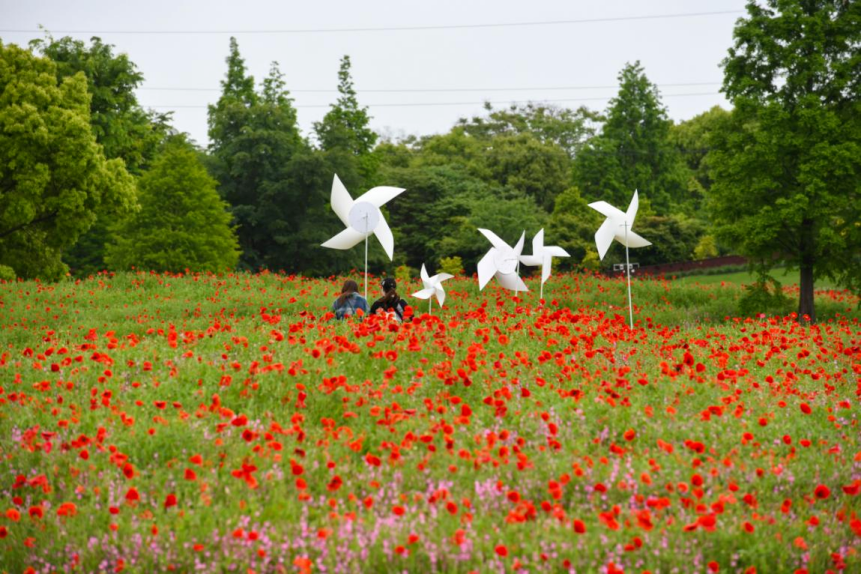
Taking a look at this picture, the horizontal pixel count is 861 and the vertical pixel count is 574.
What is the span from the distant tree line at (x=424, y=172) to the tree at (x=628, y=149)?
5.4 inches

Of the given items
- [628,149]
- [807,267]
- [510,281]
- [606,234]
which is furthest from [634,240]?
[628,149]

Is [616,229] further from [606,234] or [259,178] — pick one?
[259,178]

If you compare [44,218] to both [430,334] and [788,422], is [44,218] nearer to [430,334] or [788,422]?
[430,334]

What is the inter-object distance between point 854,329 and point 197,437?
44.1ft

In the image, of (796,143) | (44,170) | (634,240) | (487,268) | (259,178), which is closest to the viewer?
(634,240)

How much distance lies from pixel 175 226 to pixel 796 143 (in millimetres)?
27195

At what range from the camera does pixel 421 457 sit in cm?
677

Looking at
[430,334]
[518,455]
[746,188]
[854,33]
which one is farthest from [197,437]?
[854,33]

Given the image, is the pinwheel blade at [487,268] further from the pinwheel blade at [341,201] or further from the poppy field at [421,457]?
the poppy field at [421,457]

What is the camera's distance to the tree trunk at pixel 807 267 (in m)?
25.1

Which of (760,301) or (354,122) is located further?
(354,122)

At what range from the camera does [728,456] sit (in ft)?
22.0

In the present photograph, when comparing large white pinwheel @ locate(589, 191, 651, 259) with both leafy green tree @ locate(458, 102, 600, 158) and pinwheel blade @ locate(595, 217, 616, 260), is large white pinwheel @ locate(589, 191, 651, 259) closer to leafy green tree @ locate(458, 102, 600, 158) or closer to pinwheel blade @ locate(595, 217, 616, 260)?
pinwheel blade @ locate(595, 217, 616, 260)

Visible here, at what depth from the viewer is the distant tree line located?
82.0 feet
